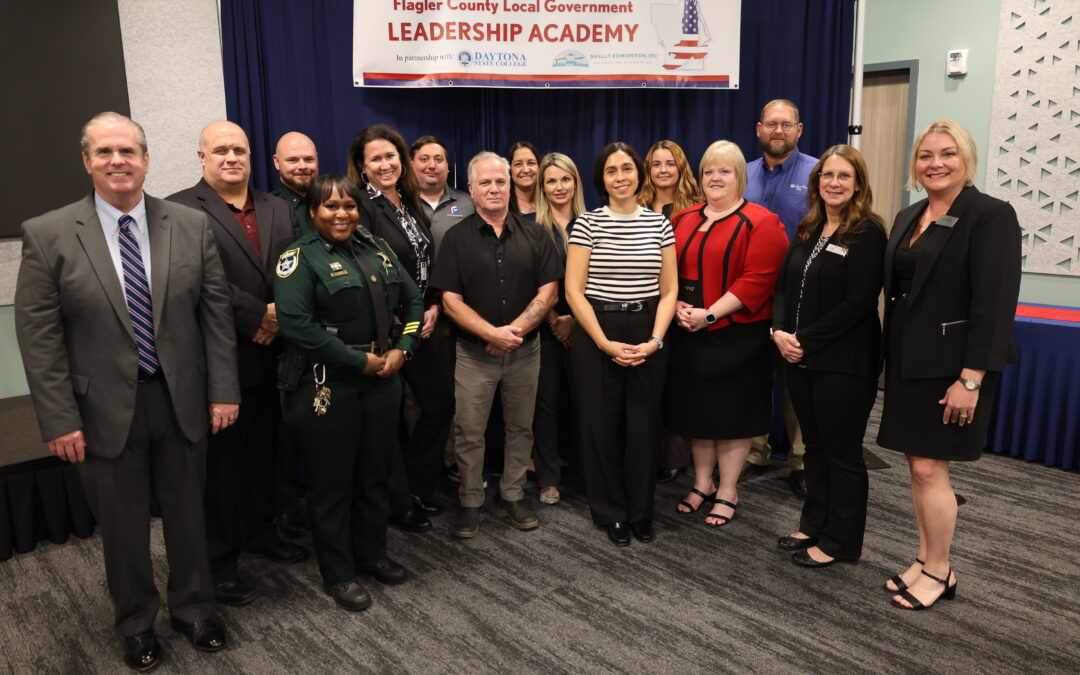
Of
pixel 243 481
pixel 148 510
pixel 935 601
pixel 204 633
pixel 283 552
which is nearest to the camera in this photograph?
pixel 148 510

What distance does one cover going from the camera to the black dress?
7.91 feet

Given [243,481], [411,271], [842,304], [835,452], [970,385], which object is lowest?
[243,481]

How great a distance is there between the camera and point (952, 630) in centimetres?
246

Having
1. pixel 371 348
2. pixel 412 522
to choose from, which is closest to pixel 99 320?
pixel 371 348

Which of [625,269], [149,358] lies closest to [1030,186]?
[625,269]

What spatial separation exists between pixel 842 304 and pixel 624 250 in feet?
2.77

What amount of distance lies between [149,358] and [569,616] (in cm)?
161

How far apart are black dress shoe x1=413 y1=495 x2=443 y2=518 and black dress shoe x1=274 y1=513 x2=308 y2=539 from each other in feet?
1.64

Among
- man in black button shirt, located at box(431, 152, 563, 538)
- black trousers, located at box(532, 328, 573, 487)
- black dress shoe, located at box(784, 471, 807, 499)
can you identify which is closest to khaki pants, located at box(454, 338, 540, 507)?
man in black button shirt, located at box(431, 152, 563, 538)

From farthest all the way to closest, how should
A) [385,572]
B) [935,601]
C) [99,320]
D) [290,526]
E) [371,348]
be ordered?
[290,526], [385,572], [935,601], [371,348], [99,320]

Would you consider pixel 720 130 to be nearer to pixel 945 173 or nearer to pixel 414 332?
pixel 945 173

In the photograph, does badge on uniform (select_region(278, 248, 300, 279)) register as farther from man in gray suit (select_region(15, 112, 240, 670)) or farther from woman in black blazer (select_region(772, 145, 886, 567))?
woman in black blazer (select_region(772, 145, 886, 567))

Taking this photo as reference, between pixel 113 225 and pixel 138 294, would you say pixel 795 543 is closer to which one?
pixel 138 294

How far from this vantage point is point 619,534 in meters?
3.12
